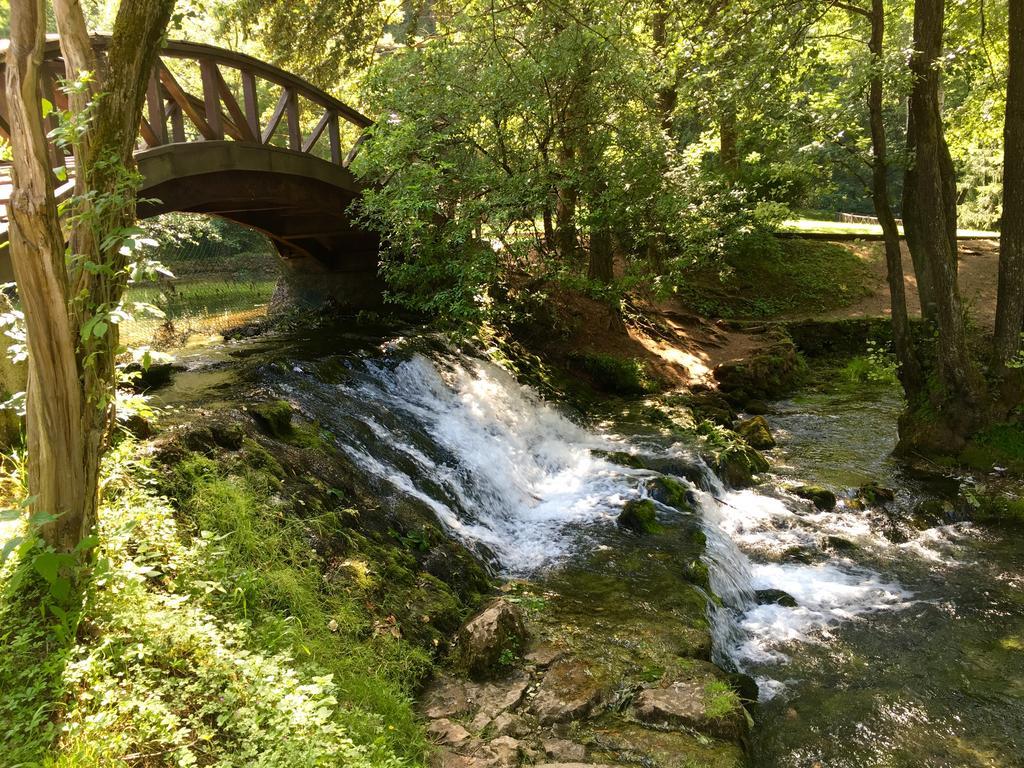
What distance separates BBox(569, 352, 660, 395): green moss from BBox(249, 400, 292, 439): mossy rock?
7.46 metres

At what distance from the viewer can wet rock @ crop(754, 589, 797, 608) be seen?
22.0 feet

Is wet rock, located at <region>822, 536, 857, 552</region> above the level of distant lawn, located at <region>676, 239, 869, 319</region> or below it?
below

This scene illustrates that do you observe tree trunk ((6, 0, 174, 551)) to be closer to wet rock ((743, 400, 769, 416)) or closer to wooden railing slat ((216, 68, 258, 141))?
wooden railing slat ((216, 68, 258, 141))

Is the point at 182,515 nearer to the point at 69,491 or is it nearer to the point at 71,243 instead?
the point at 69,491

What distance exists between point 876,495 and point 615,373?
221 inches

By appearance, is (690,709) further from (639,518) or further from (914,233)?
(914,233)

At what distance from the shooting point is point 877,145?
926 cm

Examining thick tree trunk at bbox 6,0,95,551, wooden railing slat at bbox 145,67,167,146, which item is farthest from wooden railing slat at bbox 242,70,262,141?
thick tree trunk at bbox 6,0,95,551

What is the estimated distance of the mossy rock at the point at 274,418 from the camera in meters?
6.97

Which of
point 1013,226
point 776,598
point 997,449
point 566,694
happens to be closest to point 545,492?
point 776,598

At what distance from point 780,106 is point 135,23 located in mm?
8546

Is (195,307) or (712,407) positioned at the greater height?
(195,307)

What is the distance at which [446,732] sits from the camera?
4441 mm

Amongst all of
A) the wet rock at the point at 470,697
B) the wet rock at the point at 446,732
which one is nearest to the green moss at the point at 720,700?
the wet rock at the point at 470,697
